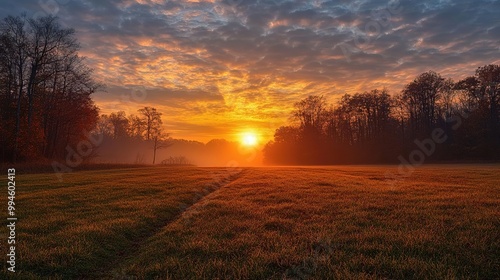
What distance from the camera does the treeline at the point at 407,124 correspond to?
62.4 meters

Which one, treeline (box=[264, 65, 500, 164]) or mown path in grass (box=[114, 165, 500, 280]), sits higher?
treeline (box=[264, 65, 500, 164])

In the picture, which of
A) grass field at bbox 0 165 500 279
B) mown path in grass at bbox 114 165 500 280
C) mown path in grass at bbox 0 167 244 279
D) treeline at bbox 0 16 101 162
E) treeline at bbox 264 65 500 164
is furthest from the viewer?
treeline at bbox 264 65 500 164

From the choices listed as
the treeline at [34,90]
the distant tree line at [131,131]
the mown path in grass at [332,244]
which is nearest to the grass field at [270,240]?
the mown path in grass at [332,244]

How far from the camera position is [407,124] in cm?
7856

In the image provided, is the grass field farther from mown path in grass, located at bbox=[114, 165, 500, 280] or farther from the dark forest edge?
the dark forest edge

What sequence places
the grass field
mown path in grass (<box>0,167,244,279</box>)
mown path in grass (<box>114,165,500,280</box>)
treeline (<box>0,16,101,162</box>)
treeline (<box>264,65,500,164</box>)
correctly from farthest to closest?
treeline (<box>264,65,500,164</box>) → treeline (<box>0,16,101,162</box>) → mown path in grass (<box>0,167,244,279</box>) → the grass field → mown path in grass (<box>114,165,500,280</box>)

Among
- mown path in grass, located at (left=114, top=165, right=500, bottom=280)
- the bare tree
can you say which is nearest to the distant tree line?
the bare tree

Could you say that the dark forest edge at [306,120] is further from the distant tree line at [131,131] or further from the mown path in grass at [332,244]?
the mown path in grass at [332,244]

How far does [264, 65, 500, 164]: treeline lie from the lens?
62375 mm

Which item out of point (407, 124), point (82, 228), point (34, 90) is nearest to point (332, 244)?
point (82, 228)

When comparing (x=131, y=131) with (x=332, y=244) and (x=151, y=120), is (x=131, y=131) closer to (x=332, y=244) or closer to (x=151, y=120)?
(x=151, y=120)

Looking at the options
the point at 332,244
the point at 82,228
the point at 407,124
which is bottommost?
the point at 82,228

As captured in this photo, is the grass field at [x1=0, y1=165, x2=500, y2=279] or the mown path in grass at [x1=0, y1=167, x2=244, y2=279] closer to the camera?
the grass field at [x1=0, y1=165, x2=500, y2=279]

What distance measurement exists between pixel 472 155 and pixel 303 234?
235 ft
